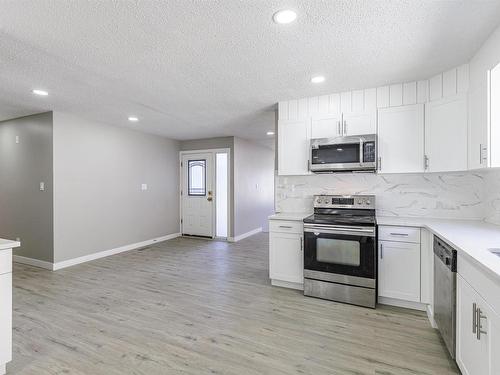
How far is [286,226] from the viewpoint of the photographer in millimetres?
3424

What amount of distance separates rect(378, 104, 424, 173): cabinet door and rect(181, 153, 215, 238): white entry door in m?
4.05

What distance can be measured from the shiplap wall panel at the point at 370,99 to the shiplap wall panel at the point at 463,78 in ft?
2.59

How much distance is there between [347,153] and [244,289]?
6.83ft

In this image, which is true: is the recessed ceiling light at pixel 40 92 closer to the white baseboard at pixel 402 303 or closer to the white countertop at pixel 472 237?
the white countertop at pixel 472 237

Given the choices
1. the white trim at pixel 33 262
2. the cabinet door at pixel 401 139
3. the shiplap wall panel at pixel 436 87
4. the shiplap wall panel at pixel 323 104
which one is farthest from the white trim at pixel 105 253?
the shiplap wall panel at pixel 436 87

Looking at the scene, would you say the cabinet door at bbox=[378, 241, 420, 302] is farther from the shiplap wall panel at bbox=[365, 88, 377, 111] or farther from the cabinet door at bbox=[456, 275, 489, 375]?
the shiplap wall panel at bbox=[365, 88, 377, 111]

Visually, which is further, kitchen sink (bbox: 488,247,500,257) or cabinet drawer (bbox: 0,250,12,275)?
cabinet drawer (bbox: 0,250,12,275)

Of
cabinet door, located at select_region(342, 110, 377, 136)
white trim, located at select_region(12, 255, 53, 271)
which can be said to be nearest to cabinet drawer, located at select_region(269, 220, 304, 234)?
cabinet door, located at select_region(342, 110, 377, 136)

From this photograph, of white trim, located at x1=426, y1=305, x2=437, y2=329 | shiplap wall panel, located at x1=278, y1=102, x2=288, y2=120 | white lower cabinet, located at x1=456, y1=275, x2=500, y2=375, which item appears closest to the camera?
white lower cabinet, located at x1=456, y1=275, x2=500, y2=375

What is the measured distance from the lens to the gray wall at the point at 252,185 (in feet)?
21.1

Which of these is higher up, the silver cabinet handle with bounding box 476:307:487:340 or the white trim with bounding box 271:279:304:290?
the silver cabinet handle with bounding box 476:307:487:340

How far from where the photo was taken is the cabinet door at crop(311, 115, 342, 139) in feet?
11.2

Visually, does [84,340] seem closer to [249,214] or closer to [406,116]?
[406,116]

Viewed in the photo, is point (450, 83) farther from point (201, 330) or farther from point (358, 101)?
point (201, 330)
